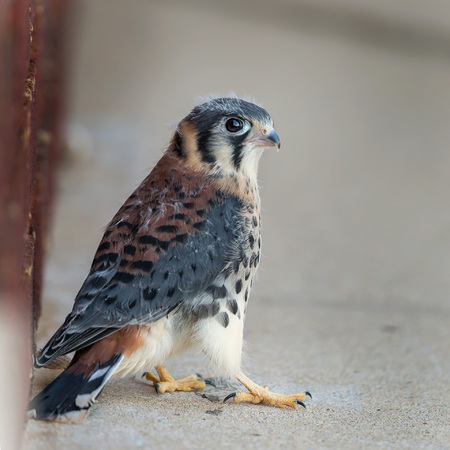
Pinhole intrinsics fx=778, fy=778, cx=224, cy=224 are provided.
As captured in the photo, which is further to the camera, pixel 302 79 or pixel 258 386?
pixel 302 79

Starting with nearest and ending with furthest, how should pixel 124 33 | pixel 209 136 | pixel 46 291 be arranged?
pixel 209 136, pixel 46 291, pixel 124 33

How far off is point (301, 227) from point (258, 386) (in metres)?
2.57

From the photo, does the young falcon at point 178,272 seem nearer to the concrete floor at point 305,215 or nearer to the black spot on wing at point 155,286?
the black spot on wing at point 155,286

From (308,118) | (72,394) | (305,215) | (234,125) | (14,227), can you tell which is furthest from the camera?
(308,118)

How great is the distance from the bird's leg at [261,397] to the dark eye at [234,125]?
89 centimetres

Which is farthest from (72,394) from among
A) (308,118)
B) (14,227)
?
(308,118)

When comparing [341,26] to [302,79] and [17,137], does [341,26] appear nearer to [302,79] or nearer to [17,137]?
[302,79]

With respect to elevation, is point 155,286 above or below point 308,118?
below

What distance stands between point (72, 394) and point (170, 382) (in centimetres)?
57

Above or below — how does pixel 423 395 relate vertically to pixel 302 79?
below

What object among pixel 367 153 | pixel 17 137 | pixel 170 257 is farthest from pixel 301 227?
pixel 17 137

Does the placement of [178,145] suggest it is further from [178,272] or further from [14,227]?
[14,227]

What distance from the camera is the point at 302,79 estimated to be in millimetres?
8344

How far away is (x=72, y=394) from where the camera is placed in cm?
235
